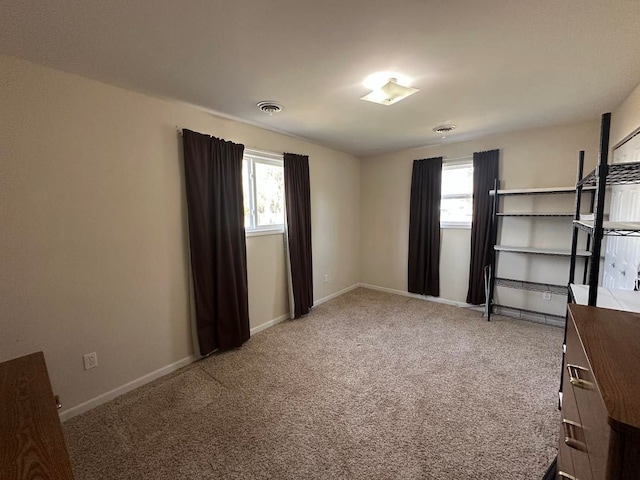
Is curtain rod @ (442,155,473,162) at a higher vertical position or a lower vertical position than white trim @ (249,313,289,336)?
higher

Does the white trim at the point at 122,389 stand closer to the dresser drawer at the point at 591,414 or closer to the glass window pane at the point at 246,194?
the glass window pane at the point at 246,194

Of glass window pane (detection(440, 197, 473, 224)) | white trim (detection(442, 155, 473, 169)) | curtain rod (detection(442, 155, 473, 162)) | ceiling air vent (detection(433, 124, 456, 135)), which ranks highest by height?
ceiling air vent (detection(433, 124, 456, 135))

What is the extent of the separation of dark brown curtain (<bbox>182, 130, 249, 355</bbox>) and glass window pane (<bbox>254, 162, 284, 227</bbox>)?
16.4 inches

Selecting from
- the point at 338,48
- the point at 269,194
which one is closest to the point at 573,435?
the point at 338,48

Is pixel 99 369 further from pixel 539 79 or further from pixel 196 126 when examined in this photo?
pixel 539 79

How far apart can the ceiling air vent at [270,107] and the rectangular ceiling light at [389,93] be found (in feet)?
2.57

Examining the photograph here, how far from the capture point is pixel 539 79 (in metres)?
1.96

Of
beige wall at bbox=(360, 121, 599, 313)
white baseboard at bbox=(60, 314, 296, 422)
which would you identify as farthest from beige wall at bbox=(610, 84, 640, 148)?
white baseboard at bbox=(60, 314, 296, 422)

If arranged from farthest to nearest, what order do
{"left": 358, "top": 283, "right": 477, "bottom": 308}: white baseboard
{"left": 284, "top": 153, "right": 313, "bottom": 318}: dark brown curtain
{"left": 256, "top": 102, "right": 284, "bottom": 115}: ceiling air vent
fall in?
{"left": 358, "top": 283, "right": 477, "bottom": 308}: white baseboard
{"left": 284, "top": 153, "right": 313, "bottom": 318}: dark brown curtain
{"left": 256, "top": 102, "right": 284, "bottom": 115}: ceiling air vent

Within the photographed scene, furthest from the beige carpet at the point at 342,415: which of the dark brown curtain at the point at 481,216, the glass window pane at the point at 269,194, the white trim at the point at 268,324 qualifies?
the glass window pane at the point at 269,194

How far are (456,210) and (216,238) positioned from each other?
327 cm

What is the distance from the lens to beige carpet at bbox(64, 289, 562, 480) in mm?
1493

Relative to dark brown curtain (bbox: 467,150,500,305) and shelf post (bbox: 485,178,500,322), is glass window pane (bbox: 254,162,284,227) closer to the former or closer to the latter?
dark brown curtain (bbox: 467,150,500,305)

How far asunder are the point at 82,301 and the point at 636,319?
300cm
